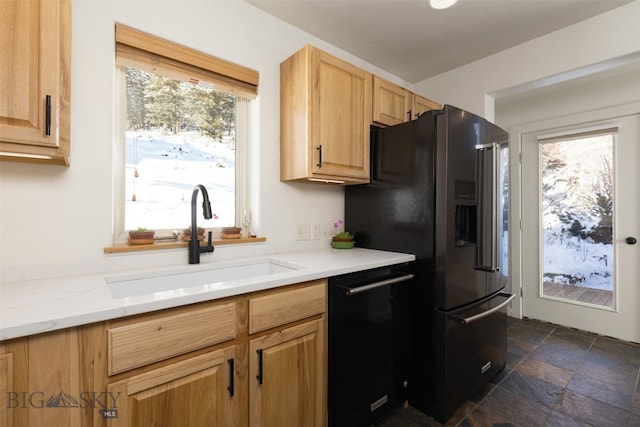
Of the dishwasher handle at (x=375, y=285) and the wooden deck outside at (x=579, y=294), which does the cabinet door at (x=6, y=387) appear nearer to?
the dishwasher handle at (x=375, y=285)

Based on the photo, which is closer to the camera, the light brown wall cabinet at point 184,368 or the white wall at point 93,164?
the light brown wall cabinet at point 184,368

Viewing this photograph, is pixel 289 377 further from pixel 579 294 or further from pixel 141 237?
pixel 579 294

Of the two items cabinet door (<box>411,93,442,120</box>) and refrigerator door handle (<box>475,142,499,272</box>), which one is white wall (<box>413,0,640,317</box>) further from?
refrigerator door handle (<box>475,142,499,272</box>)

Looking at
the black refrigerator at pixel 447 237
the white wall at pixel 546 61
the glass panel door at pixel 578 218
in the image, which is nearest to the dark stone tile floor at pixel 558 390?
the black refrigerator at pixel 447 237

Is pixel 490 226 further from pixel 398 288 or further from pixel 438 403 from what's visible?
pixel 438 403

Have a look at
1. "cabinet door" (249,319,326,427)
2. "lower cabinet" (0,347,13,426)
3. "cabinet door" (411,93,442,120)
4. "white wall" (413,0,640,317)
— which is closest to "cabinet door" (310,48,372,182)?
"cabinet door" (411,93,442,120)

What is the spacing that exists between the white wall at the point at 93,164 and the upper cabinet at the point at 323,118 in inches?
7.0

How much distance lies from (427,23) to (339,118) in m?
1.01

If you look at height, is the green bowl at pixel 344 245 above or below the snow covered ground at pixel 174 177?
below

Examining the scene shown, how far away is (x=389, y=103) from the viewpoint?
7.11 ft

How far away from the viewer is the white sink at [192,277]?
128 centimetres

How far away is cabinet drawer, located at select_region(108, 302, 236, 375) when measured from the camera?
2.86 feet

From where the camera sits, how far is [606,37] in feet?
6.38

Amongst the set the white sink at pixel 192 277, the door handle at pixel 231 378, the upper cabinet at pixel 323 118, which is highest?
the upper cabinet at pixel 323 118
